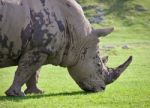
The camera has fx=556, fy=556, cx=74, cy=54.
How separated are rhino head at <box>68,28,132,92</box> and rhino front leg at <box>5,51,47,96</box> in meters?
1.51

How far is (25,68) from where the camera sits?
16516 mm

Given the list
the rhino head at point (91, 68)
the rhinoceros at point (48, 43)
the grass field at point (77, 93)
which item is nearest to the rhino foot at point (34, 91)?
the rhinoceros at point (48, 43)

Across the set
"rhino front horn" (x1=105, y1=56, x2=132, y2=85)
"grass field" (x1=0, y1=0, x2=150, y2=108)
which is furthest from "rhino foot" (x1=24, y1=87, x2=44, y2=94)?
"rhino front horn" (x1=105, y1=56, x2=132, y2=85)

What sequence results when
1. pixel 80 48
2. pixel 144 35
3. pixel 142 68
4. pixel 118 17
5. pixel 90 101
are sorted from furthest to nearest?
1. pixel 118 17
2. pixel 144 35
3. pixel 142 68
4. pixel 80 48
5. pixel 90 101

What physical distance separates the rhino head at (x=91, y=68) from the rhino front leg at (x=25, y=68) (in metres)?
1.51

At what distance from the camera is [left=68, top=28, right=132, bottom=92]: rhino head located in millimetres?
17672

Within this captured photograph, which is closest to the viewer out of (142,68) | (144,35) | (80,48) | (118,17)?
(80,48)

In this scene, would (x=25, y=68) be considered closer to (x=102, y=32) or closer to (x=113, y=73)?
(x=102, y=32)

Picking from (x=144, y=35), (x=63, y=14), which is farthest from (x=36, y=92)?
(x=144, y=35)

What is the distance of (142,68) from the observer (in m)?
30.6

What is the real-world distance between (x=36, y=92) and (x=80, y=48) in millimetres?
2062

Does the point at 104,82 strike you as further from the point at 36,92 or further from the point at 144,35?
the point at 144,35

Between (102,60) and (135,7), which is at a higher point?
(102,60)

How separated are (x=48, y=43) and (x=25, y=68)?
1.01m
